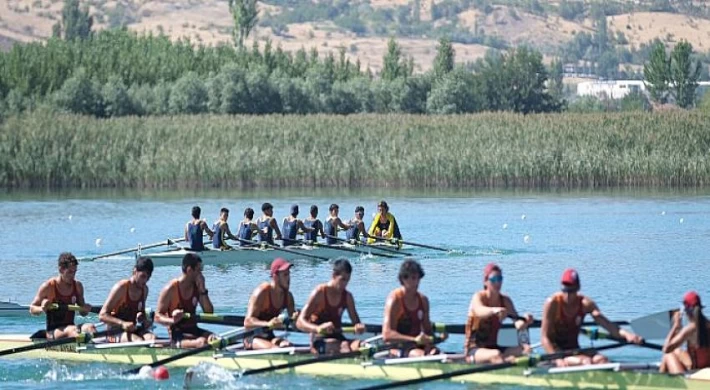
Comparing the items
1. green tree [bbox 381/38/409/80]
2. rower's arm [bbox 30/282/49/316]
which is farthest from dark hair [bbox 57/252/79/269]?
green tree [bbox 381/38/409/80]

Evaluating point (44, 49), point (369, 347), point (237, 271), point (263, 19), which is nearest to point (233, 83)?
point (44, 49)

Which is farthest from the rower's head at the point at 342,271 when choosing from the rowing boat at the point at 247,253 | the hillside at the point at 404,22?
the hillside at the point at 404,22

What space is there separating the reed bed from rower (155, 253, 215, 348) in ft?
89.3

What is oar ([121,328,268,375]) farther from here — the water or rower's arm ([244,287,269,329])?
the water

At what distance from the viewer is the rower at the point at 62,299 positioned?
632 inches

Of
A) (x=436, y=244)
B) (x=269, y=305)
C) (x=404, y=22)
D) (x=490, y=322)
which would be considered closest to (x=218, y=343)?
(x=269, y=305)

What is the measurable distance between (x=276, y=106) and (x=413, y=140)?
18.1 meters

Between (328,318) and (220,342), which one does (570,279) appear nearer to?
(328,318)

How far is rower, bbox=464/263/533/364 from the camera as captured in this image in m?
13.9

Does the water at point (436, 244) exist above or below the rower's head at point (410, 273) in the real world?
below

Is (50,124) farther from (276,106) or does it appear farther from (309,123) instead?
(276,106)

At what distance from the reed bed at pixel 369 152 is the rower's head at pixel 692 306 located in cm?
2890

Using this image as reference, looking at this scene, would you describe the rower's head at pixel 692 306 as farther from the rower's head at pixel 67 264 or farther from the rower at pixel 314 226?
the rower at pixel 314 226

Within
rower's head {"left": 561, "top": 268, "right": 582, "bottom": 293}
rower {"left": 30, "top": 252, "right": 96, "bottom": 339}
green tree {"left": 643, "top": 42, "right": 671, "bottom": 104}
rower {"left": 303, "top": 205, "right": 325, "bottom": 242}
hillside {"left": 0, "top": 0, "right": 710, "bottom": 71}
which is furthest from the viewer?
hillside {"left": 0, "top": 0, "right": 710, "bottom": 71}
